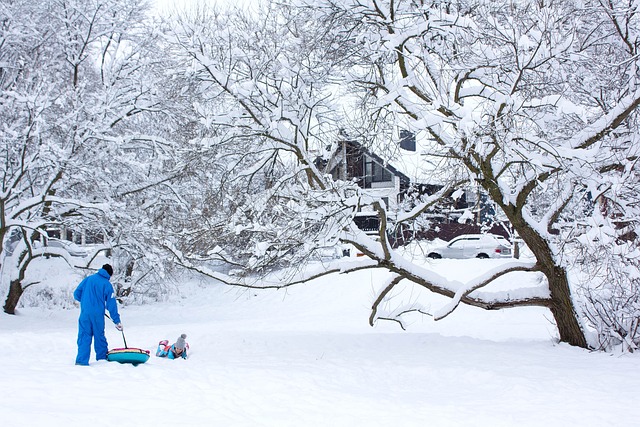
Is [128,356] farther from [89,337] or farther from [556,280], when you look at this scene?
[556,280]

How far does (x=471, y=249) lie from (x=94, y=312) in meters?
19.7

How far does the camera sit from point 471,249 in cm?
2616

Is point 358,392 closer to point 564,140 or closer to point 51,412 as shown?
point 51,412

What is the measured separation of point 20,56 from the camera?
1730 cm

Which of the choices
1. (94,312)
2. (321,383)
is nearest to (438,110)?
(321,383)

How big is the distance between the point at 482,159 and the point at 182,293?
1814cm

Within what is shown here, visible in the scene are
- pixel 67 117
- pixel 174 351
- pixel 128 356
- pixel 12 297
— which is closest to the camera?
pixel 128 356

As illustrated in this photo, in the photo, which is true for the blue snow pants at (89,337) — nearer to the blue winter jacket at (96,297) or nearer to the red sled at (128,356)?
the blue winter jacket at (96,297)

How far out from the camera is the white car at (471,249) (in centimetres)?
2577

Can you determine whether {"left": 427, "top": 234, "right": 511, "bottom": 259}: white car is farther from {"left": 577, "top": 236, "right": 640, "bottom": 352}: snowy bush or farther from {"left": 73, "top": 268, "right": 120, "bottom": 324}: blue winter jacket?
{"left": 73, "top": 268, "right": 120, "bottom": 324}: blue winter jacket

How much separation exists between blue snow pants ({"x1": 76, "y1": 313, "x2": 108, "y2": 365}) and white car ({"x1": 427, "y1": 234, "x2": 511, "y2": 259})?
59.8ft

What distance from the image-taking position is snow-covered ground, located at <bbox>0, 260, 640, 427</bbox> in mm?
5969

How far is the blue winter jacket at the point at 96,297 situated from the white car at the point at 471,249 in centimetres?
1809

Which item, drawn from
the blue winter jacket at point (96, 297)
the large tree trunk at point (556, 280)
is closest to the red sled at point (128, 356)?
the blue winter jacket at point (96, 297)
